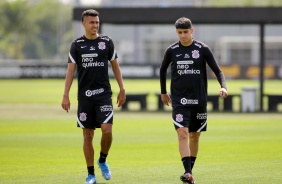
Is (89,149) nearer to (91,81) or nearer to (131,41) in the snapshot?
(91,81)

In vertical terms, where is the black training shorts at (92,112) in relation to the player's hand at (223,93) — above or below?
below

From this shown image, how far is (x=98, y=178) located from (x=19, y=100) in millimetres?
26919

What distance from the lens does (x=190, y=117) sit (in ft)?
40.1

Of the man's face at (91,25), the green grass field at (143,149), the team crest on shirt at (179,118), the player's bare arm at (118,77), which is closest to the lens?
the team crest on shirt at (179,118)

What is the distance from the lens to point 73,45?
1230 cm

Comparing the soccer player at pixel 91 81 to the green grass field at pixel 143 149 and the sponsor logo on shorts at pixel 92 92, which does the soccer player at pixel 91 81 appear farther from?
the green grass field at pixel 143 149

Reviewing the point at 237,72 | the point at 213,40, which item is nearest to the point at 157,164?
the point at 237,72

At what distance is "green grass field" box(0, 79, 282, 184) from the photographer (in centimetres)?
1320

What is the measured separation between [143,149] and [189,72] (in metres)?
5.74

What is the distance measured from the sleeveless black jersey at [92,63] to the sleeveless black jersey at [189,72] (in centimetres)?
84

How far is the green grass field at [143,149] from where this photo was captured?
43.3 feet

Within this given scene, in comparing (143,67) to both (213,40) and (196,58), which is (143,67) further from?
(196,58)

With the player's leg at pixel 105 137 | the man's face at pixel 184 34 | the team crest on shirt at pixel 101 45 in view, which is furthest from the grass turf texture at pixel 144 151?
the man's face at pixel 184 34

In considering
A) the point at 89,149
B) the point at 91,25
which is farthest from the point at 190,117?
the point at 91,25
